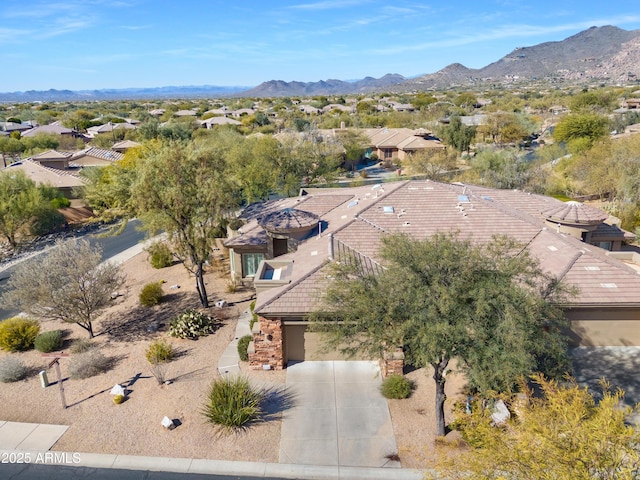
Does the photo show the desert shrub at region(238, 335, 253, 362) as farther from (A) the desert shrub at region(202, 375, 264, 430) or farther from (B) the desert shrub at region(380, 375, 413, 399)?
(B) the desert shrub at region(380, 375, 413, 399)

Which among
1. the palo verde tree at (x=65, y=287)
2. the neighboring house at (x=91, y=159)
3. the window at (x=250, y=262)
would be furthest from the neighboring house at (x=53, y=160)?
the window at (x=250, y=262)

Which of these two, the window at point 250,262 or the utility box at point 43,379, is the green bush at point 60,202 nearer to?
the window at point 250,262

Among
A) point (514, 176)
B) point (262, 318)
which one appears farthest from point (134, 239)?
point (514, 176)

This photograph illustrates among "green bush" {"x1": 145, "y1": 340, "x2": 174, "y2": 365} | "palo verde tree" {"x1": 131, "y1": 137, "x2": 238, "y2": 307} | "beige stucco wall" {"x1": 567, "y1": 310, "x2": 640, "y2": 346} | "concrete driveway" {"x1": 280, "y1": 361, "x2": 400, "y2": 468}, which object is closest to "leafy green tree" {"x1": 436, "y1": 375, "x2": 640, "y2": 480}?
"concrete driveway" {"x1": 280, "y1": 361, "x2": 400, "y2": 468}

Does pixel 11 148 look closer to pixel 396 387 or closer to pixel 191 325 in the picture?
pixel 191 325

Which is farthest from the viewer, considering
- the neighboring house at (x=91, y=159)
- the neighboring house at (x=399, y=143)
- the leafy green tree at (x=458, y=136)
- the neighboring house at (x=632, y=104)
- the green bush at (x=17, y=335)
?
the neighboring house at (x=632, y=104)

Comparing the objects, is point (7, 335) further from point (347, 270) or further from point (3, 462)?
point (347, 270)
